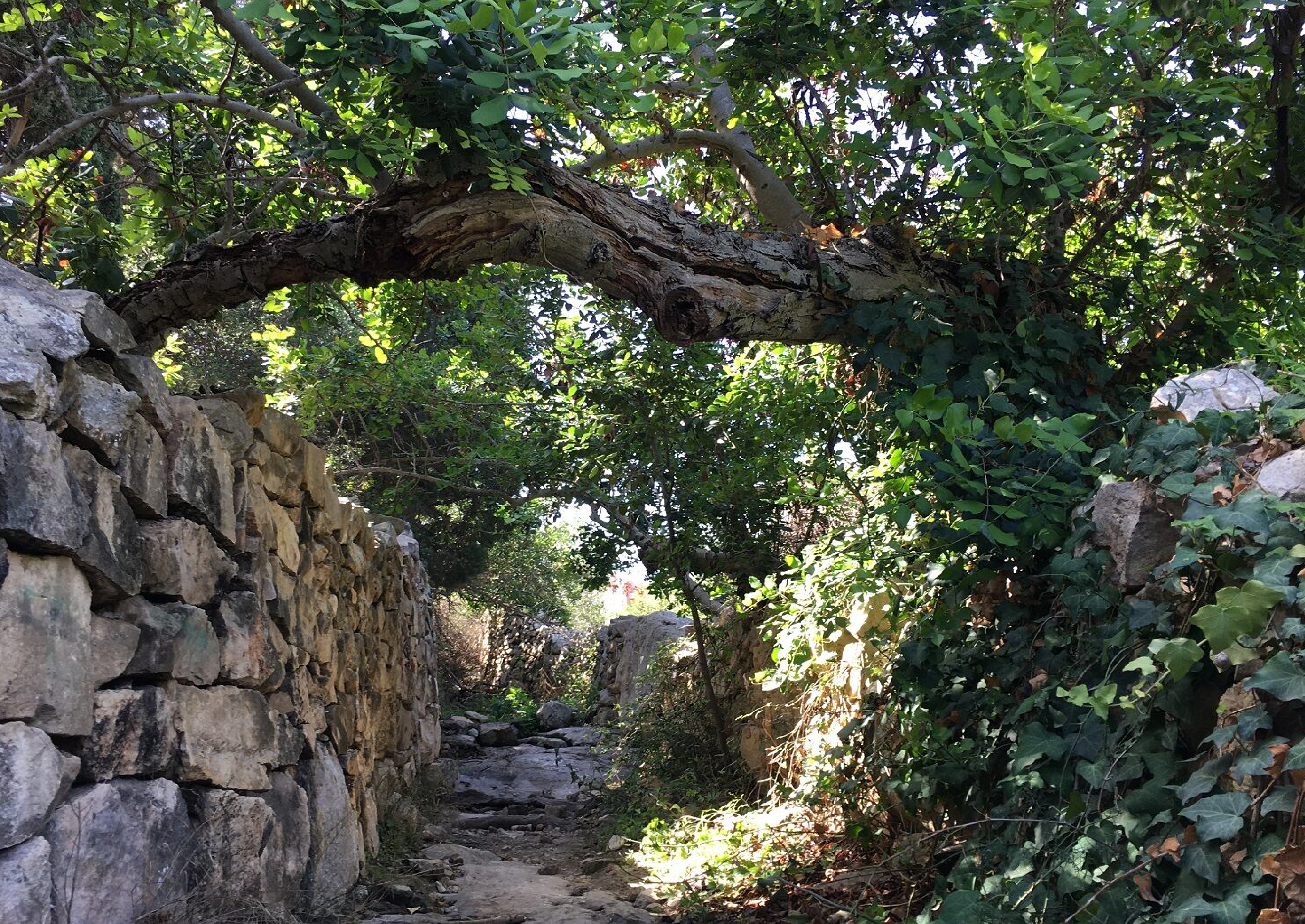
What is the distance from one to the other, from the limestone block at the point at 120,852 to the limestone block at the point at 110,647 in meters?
0.30

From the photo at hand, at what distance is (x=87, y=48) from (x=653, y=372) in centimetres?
375

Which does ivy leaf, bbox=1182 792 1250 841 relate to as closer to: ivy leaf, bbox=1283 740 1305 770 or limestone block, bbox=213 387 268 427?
ivy leaf, bbox=1283 740 1305 770

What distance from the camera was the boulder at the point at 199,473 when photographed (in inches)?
134

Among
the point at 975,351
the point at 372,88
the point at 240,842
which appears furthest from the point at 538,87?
the point at 240,842

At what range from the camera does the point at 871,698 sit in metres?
4.60

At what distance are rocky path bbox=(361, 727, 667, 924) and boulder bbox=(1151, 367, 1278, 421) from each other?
3076mm

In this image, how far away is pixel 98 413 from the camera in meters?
2.92

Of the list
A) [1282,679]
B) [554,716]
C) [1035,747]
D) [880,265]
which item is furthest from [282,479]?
[554,716]

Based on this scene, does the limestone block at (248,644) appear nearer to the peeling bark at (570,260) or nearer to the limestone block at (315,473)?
the limestone block at (315,473)

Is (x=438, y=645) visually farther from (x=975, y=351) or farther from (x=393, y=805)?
(x=975, y=351)

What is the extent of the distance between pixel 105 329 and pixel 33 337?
0.38 meters

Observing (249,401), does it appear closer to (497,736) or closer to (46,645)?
(46,645)

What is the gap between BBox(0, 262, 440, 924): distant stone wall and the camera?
98.7 inches

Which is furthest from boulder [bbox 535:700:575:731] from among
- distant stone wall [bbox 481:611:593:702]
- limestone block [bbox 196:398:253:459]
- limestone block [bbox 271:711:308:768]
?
limestone block [bbox 196:398:253:459]
